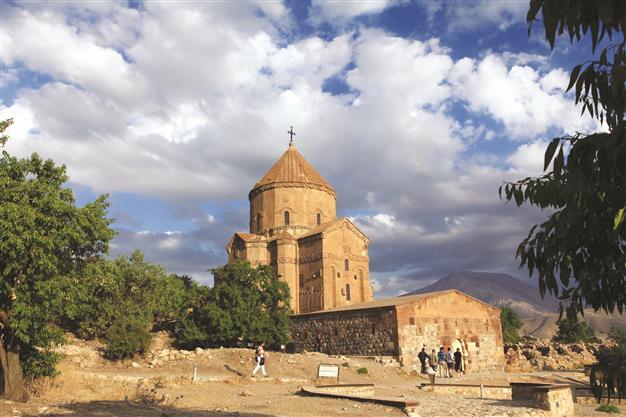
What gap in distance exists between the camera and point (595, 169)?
12.8 ft

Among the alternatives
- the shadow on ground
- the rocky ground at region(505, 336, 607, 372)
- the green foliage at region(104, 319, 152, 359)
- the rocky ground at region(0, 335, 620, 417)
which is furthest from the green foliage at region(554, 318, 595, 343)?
the shadow on ground

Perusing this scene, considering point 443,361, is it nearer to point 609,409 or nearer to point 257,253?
point 609,409

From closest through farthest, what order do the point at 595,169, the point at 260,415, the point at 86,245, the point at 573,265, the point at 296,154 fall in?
1. the point at 595,169
2. the point at 573,265
3. the point at 260,415
4. the point at 86,245
5. the point at 296,154

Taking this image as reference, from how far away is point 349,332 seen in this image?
3048 cm

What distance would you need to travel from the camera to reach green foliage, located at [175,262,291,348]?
3011 cm

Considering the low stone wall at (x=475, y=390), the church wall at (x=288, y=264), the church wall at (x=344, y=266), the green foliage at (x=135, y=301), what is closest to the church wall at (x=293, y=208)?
the church wall at (x=288, y=264)

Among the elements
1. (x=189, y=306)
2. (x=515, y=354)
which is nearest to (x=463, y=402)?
(x=515, y=354)

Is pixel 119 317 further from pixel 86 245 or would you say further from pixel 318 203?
pixel 318 203

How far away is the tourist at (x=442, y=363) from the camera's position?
25.1 metres

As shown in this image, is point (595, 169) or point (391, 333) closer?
point (595, 169)

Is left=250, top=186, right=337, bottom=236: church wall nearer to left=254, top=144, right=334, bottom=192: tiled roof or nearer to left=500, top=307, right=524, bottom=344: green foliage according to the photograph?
left=254, top=144, right=334, bottom=192: tiled roof

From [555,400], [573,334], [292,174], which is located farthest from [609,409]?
[573,334]

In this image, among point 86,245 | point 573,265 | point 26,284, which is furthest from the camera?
point 86,245

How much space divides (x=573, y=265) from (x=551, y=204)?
56 centimetres
